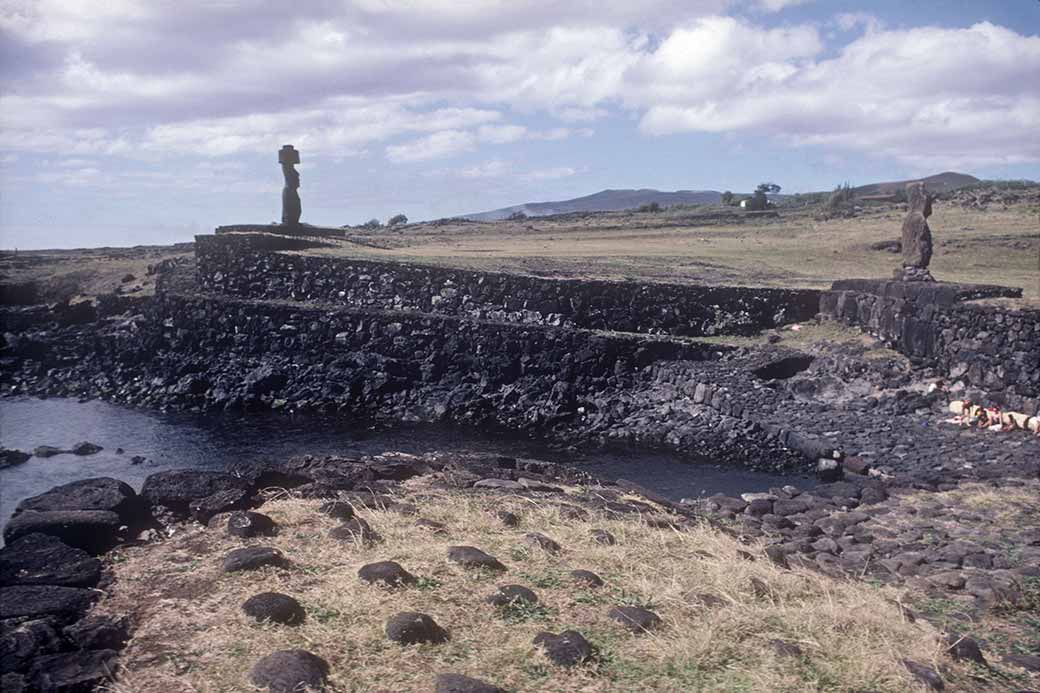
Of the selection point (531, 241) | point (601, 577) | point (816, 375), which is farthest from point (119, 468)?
point (531, 241)

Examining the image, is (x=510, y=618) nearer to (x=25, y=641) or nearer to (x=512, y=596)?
(x=512, y=596)

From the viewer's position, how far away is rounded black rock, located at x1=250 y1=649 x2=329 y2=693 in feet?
16.3

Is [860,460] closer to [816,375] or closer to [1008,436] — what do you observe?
[1008,436]

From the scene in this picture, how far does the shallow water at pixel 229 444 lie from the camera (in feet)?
52.3

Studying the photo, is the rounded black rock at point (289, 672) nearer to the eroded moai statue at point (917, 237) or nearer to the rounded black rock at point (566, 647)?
the rounded black rock at point (566, 647)

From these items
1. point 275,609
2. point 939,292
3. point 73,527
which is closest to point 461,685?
point 275,609

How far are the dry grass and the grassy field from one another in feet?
44.5

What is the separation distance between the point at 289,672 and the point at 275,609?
0.81 meters

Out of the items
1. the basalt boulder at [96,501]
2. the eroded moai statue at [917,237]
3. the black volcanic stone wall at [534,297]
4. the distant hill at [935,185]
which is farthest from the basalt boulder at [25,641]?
the distant hill at [935,185]

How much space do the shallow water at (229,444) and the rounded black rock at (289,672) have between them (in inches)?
395

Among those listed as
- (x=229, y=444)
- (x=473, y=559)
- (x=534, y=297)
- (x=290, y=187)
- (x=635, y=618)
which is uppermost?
(x=290, y=187)

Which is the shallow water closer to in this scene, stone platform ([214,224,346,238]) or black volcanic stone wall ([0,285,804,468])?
black volcanic stone wall ([0,285,804,468])

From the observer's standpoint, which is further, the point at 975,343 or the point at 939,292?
the point at 939,292

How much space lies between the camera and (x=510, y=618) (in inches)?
240
